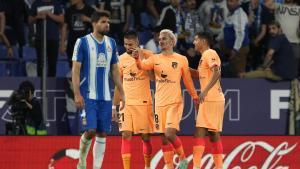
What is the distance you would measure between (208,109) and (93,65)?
257 cm

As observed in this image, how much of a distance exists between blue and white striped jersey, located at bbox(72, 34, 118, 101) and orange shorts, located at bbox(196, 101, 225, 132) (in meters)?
2.20

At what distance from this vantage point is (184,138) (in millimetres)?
18203

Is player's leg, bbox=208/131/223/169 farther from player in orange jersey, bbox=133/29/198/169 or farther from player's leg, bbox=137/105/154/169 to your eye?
player's leg, bbox=137/105/154/169

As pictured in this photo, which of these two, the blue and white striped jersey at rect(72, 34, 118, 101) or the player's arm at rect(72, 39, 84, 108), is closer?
the player's arm at rect(72, 39, 84, 108)

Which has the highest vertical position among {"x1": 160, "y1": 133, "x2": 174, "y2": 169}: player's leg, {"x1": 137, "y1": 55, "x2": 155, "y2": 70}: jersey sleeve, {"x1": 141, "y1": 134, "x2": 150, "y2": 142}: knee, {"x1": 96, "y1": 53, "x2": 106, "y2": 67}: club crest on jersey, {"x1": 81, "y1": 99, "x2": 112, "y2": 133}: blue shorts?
{"x1": 96, "y1": 53, "x2": 106, "y2": 67}: club crest on jersey

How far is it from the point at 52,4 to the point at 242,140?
4735 millimetres

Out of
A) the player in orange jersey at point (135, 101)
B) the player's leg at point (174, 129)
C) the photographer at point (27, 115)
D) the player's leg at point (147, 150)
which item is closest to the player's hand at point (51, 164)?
the photographer at point (27, 115)

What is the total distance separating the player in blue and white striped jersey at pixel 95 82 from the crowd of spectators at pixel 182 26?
522 centimetres

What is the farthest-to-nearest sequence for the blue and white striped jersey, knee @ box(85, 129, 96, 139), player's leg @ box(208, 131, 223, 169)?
player's leg @ box(208, 131, 223, 169) → the blue and white striped jersey → knee @ box(85, 129, 96, 139)

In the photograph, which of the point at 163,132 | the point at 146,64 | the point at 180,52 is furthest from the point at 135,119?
the point at 180,52

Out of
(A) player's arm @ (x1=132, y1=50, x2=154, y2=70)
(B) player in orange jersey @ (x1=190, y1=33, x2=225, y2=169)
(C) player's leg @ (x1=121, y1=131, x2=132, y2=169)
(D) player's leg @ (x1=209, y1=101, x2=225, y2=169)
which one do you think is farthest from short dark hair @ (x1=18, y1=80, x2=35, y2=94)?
(D) player's leg @ (x1=209, y1=101, x2=225, y2=169)

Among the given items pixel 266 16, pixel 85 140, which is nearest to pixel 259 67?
pixel 266 16

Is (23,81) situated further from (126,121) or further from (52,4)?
(126,121)

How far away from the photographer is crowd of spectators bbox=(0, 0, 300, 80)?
67.7 feet
